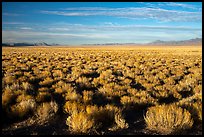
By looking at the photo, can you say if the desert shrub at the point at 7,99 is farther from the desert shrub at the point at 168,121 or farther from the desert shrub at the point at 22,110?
the desert shrub at the point at 168,121

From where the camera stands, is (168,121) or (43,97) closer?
(168,121)

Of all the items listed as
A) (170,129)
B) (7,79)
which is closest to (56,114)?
(170,129)

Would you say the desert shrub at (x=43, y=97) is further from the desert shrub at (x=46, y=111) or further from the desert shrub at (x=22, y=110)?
the desert shrub at (x=46, y=111)

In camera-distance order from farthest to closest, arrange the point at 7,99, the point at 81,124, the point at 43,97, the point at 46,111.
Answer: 1. the point at 43,97
2. the point at 7,99
3. the point at 46,111
4. the point at 81,124

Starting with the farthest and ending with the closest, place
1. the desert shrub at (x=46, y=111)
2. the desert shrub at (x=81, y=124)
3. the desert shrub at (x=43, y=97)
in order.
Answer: the desert shrub at (x=43, y=97) → the desert shrub at (x=46, y=111) → the desert shrub at (x=81, y=124)

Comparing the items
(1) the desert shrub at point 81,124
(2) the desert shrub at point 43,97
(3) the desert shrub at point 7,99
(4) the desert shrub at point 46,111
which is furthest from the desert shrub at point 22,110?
(1) the desert shrub at point 81,124

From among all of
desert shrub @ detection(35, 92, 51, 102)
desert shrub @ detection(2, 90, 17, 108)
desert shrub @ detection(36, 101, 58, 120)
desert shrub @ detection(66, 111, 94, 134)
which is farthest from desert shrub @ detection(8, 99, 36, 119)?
desert shrub @ detection(66, 111, 94, 134)

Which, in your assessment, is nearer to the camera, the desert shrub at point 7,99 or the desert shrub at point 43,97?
the desert shrub at point 7,99

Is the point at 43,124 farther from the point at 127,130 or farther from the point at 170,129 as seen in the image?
the point at 170,129

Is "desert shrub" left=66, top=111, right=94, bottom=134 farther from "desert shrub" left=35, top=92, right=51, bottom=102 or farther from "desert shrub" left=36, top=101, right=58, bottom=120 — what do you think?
"desert shrub" left=35, top=92, right=51, bottom=102

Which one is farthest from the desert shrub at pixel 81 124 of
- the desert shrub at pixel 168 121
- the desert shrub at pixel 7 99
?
the desert shrub at pixel 7 99

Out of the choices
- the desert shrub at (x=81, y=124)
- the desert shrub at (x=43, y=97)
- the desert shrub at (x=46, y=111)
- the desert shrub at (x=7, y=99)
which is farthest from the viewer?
the desert shrub at (x=43, y=97)

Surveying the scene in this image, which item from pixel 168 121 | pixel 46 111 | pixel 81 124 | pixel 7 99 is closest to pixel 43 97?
pixel 7 99

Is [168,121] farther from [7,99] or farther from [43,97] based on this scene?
[7,99]
